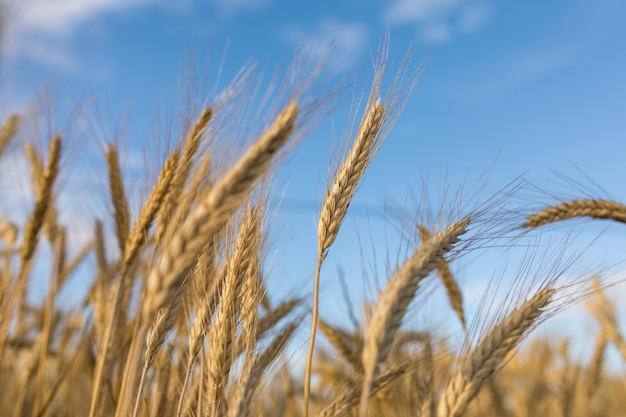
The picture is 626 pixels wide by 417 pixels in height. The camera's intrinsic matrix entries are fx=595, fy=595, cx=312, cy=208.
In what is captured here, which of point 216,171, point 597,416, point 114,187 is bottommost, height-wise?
point 597,416

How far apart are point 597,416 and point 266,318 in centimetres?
516

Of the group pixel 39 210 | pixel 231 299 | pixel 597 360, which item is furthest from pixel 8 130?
pixel 597 360

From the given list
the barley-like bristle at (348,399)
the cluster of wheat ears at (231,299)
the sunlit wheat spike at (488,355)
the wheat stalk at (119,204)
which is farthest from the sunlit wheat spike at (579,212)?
the wheat stalk at (119,204)

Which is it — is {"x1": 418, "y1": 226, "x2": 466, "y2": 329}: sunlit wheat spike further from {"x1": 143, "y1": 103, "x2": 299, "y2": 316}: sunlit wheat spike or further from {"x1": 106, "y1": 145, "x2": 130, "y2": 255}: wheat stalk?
{"x1": 143, "y1": 103, "x2": 299, "y2": 316}: sunlit wheat spike

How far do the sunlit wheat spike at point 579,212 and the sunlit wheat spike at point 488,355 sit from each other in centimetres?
76

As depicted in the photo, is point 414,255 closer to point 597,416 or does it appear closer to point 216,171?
point 216,171

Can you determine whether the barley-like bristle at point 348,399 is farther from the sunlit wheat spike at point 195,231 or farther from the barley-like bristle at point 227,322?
the sunlit wheat spike at point 195,231

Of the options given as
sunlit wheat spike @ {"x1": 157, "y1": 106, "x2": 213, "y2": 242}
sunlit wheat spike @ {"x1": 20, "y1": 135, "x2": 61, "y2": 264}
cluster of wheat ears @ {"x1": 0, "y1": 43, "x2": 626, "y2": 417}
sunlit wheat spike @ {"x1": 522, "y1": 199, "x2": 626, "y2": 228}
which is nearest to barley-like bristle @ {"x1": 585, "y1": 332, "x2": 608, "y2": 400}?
cluster of wheat ears @ {"x1": 0, "y1": 43, "x2": 626, "y2": 417}

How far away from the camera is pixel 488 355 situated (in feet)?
4.40

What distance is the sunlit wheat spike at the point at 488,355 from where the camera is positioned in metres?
1.24

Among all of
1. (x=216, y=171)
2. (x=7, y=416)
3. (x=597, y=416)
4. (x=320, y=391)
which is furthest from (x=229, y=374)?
(x=597, y=416)

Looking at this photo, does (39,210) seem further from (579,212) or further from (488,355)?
(579,212)

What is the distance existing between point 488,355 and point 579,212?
112 centimetres

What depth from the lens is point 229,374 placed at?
1.53 meters
